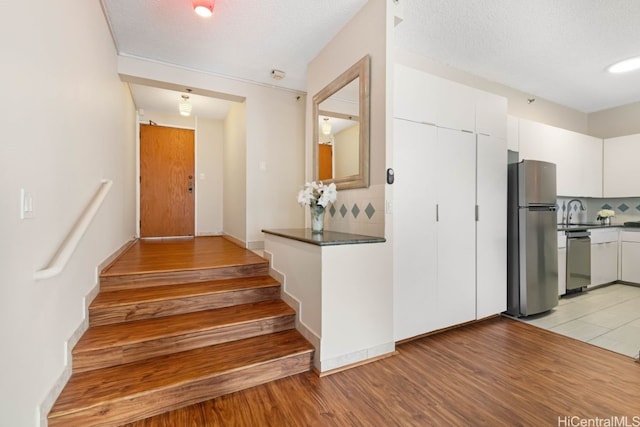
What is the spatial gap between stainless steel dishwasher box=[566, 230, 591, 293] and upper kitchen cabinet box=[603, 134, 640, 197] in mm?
1315

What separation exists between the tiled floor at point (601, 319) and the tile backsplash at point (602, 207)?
1.38m

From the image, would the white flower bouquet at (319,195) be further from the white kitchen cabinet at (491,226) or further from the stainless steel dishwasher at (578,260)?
the stainless steel dishwasher at (578,260)

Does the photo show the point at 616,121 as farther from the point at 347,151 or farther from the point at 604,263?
the point at 347,151

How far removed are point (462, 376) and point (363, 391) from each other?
0.73m

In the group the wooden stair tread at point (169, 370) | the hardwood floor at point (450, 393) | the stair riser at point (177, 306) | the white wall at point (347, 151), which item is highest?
the white wall at point (347, 151)

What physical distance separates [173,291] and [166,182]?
385cm

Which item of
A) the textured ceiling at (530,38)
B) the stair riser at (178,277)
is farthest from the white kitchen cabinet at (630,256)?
the stair riser at (178,277)

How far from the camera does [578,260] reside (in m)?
3.60

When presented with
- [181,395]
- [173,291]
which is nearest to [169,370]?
[181,395]

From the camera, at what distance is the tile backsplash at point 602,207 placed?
445 cm

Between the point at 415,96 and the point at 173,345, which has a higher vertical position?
the point at 415,96

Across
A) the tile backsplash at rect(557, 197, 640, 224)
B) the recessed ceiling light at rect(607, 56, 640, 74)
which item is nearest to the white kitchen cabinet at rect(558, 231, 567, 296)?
the tile backsplash at rect(557, 197, 640, 224)

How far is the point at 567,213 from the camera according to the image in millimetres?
4523

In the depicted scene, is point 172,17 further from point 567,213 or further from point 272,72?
point 567,213
